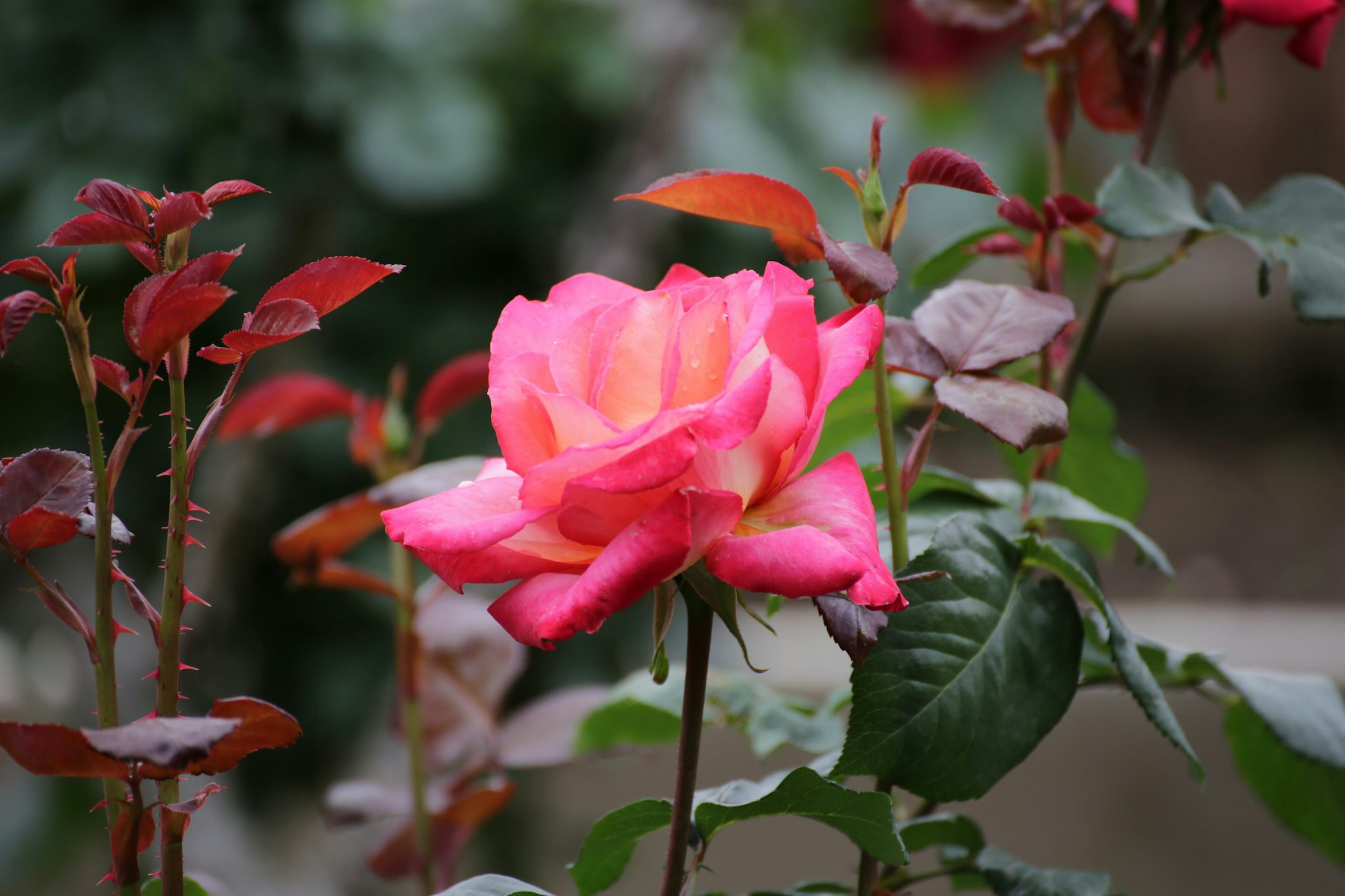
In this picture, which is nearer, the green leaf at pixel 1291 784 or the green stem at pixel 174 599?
the green stem at pixel 174 599

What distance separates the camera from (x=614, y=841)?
25cm

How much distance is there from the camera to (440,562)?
0.20 metres

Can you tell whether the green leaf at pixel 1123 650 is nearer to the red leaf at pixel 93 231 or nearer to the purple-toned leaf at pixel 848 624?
the purple-toned leaf at pixel 848 624

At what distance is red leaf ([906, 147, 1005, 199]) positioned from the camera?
0.71ft

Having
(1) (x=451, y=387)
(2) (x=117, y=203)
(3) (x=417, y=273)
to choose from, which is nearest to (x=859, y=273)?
(2) (x=117, y=203)

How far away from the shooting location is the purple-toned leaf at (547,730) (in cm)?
43

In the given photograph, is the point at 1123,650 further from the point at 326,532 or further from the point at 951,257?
the point at 326,532

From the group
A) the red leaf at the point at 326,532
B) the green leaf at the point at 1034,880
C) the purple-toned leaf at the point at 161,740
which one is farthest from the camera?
the red leaf at the point at 326,532

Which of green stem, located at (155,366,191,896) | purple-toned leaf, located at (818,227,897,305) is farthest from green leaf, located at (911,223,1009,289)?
green stem, located at (155,366,191,896)

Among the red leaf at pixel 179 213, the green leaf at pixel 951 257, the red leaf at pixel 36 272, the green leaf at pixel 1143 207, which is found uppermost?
the red leaf at pixel 179 213

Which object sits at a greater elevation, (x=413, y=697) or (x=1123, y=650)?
(x=1123, y=650)

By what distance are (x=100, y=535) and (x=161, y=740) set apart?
0.04 metres

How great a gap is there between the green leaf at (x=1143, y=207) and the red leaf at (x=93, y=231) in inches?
9.4

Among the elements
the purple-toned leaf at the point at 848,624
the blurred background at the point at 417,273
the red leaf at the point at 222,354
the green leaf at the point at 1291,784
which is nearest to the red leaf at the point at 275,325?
the red leaf at the point at 222,354
